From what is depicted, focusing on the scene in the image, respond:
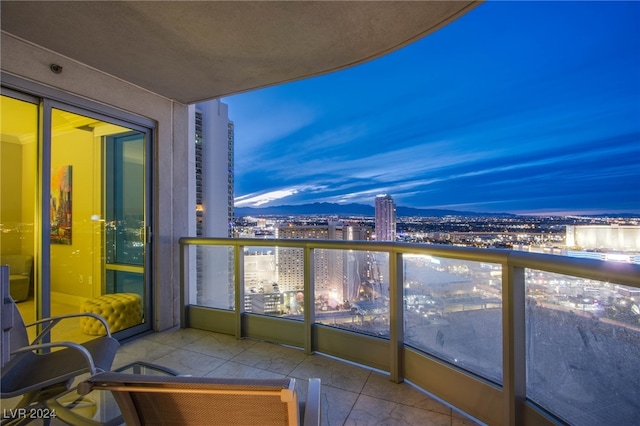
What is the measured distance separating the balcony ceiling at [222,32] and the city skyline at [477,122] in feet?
2.04

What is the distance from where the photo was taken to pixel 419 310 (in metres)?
2.37

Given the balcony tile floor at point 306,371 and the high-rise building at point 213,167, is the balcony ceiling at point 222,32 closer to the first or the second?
the high-rise building at point 213,167

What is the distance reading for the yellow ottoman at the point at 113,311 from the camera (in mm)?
3344

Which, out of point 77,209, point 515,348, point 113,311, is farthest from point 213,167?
point 515,348

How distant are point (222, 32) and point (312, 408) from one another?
2.81 metres

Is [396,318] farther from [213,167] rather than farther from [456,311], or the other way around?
[213,167]

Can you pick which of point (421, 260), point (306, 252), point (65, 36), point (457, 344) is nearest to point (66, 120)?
point (65, 36)

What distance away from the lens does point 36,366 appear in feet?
6.18

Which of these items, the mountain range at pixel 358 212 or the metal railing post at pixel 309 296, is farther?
the mountain range at pixel 358 212

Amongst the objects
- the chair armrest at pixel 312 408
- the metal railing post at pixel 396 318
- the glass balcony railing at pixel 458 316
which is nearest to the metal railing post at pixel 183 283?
the glass balcony railing at pixel 458 316

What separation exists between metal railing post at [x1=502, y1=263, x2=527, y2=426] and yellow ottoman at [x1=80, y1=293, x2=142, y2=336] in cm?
406

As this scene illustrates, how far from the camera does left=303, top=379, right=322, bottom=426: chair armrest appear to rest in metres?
0.98

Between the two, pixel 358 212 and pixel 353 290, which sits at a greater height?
pixel 358 212

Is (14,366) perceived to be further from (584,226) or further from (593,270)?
(584,226)
